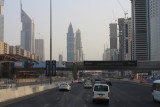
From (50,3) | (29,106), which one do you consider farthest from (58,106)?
(50,3)

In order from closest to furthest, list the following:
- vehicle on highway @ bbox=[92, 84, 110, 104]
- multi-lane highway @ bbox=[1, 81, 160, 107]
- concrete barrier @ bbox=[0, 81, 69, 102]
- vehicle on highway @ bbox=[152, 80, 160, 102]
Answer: multi-lane highway @ bbox=[1, 81, 160, 107]
vehicle on highway @ bbox=[92, 84, 110, 104]
vehicle on highway @ bbox=[152, 80, 160, 102]
concrete barrier @ bbox=[0, 81, 69, 102]

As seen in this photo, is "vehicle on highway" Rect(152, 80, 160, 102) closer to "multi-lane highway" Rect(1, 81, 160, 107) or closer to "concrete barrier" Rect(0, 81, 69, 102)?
"multi-lane highway" Rect(1, 81, 160, 107)

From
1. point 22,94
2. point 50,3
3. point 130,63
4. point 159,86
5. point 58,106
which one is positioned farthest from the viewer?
point 130,63

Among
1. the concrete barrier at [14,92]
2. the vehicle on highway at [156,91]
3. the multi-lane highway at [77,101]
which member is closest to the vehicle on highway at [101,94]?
the multi-lane highway at [77,101]

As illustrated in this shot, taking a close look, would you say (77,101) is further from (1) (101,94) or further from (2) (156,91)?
(2) (156,91)

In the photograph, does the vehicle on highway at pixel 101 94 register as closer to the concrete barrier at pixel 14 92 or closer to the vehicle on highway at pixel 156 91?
the vehicle on highway at pixel 156 91

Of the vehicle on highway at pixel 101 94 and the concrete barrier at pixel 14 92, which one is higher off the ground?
the vehicle on highway at pixel 101 94

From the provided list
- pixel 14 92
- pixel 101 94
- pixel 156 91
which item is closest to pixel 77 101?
pixel 101 94

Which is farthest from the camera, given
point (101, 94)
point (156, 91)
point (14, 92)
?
point (14, 92)

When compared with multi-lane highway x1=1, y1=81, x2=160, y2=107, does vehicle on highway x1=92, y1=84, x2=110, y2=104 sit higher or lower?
higher

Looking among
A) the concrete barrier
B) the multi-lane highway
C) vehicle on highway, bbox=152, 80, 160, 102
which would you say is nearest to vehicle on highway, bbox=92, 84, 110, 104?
the multi-lane highway

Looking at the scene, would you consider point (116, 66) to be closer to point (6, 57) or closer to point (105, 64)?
point (105, 64)

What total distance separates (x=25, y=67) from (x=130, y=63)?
35.7 meters

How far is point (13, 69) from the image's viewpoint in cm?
11050
